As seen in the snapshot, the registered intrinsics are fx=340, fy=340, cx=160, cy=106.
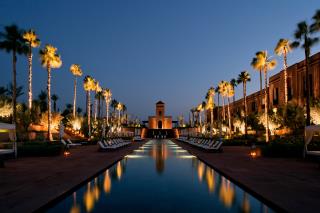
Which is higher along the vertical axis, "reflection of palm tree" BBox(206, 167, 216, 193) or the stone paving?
the stone paving

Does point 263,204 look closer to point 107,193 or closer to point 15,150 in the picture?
point 107,193

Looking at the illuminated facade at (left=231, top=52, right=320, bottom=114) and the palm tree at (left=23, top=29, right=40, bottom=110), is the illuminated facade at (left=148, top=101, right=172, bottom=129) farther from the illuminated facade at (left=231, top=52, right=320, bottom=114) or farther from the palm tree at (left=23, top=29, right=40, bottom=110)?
the palm tree at (left=23, top=29, right=40, bottom=110)

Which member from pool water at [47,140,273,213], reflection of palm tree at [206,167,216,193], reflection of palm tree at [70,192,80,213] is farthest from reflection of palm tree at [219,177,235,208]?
reflection of palm tree at [70,192,80,213]

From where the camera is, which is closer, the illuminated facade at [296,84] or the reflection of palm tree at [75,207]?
the reflection of palm tree at [75,207]

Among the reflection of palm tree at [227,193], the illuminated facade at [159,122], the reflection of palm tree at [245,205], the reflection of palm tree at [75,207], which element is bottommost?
the reflection of palm tree at [227,193]

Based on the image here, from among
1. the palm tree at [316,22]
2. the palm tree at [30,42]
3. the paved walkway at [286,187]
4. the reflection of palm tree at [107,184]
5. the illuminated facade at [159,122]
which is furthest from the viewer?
the illuminated facade at [159,122]

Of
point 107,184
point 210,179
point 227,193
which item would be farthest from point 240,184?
point 107,184

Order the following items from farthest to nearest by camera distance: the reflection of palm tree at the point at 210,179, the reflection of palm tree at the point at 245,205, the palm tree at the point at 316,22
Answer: the palm tree at the point at 316,22 → the reflection of palm tree at the point at 210,179 → the reflection of palm tree at the point at 245,205

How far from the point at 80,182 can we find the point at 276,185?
618cm

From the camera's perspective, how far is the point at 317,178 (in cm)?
1203

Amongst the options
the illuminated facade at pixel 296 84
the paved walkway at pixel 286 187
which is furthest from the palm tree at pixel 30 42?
the illuminated facade at pixel 296 84

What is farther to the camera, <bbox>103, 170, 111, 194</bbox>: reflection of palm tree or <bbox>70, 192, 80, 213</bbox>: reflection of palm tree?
<bbox>103, 170, 111, 194</bbox>: reflection of palm tree

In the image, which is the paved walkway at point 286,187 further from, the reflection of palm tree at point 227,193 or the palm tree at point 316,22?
the palm tree at point 316,22

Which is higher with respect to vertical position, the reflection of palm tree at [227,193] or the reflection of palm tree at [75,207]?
the reflection of palm tree at [75,207]
